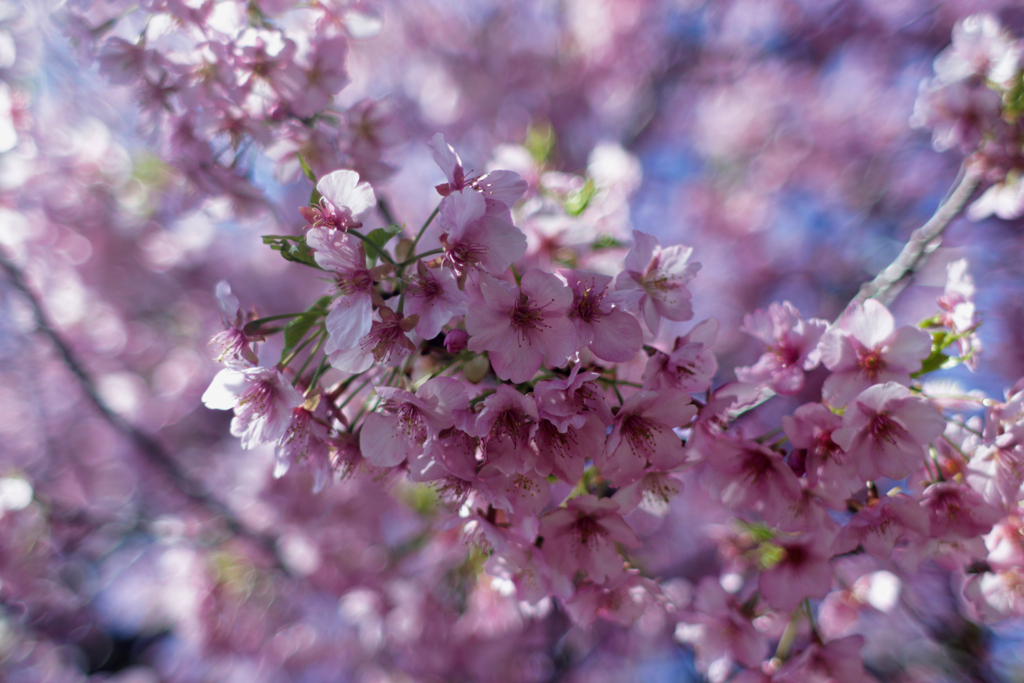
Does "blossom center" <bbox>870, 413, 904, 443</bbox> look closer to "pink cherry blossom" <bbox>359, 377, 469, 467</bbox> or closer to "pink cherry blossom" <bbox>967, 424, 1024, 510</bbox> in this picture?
"pink cherry blossom" <bbox>967, 424, 1024, 510</bbox>

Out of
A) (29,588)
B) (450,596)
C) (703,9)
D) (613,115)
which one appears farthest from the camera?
(613,115)

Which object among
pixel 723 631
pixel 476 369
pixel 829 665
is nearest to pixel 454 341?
pixel 476 369

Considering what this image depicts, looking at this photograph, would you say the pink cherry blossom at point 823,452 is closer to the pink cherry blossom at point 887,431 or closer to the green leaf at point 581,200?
the pink cherry blossom at point 887,431

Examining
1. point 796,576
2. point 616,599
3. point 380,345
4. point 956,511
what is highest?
point 380,345

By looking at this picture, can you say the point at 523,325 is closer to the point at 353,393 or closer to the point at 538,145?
the point at 353,393

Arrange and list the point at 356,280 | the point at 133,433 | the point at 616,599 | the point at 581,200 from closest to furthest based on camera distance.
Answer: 1. the point at 356,280
2. the point at 616,599
3. the point at 581,200
4. the point at 133,433

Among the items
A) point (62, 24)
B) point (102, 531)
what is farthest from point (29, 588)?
point (62, 24)

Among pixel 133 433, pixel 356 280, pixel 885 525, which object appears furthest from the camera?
pixel 133 433

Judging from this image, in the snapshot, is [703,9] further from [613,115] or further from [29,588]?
[29,588]
